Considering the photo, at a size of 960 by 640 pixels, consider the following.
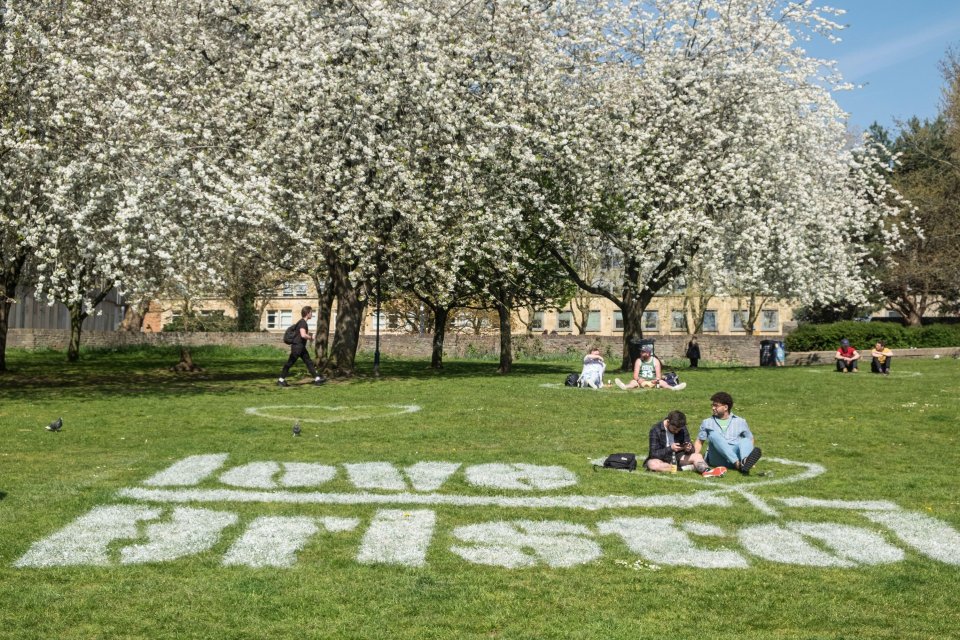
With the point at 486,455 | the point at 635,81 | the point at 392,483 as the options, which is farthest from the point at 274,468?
the point at 635,81

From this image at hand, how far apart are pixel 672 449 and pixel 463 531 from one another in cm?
536

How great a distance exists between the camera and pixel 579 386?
105ft

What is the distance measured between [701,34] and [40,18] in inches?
952

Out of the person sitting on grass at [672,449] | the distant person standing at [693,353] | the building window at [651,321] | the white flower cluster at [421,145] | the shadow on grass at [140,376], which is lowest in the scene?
the shadow on grass at [140,376]

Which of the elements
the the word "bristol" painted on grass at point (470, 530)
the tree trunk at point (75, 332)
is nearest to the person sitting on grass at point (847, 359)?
the the word "bristol" painted on grass at point (470, 530)

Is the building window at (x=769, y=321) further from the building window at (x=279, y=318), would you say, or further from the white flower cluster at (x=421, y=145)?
the white flower cluster at (x=421, y=145)

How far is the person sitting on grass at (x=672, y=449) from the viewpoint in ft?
51.0

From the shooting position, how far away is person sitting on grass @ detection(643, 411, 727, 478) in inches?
612

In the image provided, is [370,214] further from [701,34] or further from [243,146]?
[701,34]

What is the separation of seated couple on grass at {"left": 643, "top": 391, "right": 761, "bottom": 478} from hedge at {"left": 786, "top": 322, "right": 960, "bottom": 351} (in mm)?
44212

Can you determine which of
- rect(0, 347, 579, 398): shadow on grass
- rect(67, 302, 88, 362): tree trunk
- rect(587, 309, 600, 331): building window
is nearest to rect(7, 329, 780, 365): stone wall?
rect(0, 347, 579, 398): shadow on grass

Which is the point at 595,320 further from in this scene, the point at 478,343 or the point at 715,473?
the point at 715,473

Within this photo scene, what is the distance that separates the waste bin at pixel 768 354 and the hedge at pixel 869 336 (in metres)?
4.56

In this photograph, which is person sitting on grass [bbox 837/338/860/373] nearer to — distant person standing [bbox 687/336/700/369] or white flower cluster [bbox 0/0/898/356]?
white flower cluster [bbox 0/0/898/356]
